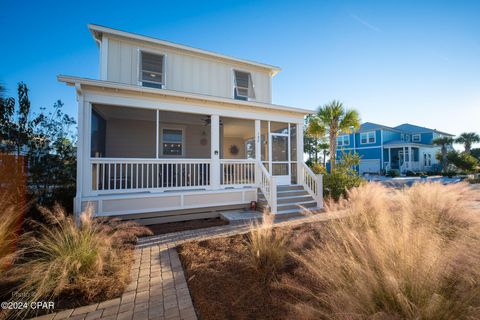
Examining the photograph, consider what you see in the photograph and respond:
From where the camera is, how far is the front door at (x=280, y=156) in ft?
29.1

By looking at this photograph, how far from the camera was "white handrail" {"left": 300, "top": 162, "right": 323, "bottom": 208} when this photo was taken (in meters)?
7.77

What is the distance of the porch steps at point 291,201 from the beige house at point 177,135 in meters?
0.04

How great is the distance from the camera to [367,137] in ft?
94.5

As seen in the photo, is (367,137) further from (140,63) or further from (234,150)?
(140,63)

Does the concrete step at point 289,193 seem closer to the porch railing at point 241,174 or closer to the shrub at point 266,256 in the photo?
the porch railing at point 241,174

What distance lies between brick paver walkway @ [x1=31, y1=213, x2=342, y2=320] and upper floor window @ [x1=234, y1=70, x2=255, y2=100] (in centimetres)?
804

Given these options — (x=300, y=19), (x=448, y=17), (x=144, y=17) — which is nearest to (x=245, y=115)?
(x=300, y=19)

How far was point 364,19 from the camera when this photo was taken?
7402 mm

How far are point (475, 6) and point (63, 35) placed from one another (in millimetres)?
14524

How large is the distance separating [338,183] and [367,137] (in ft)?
80.9

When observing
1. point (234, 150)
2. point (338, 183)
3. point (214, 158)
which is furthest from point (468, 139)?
point (214, 158)

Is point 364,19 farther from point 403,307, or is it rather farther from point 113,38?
point 113,38

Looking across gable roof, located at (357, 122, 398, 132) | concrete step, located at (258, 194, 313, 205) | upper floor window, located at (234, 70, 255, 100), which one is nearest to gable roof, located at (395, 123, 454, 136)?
gable roof, located at (357, 122, 398, 132)

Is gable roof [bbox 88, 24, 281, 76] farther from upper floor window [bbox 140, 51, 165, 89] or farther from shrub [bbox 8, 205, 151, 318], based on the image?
shrub [bbox 8, 205, 151, 318]
